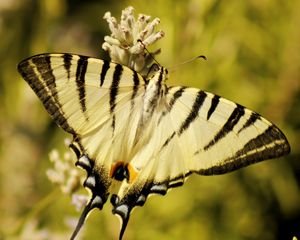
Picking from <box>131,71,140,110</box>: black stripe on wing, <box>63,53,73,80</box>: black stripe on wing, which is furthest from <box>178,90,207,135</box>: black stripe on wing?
<box>63,53,73,80</box>: black stripe on wing

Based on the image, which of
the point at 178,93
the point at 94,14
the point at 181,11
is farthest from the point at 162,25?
the point at 94,14

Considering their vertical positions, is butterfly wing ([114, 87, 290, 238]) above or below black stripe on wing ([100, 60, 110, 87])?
below

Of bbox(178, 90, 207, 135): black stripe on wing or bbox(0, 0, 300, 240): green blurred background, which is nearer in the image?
bbox(178, 90, 207, 135): black stripe on wing

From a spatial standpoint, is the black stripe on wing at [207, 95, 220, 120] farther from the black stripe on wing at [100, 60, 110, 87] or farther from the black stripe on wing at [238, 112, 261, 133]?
the black stripe on wing at [100, 60, 110, 87]

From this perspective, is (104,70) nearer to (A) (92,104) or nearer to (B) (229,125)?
(A) (92,104)

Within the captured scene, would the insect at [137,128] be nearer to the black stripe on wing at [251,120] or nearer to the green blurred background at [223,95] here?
the black stripe on wing at [251,120]

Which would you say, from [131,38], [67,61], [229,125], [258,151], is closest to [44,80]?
[67,61]

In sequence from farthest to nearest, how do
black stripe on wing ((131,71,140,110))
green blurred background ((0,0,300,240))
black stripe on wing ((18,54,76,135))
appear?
green blurred background ((0,0,300,240)), black stripe on wing ((131,71,140,110)), black stripe on wing ((18,54,76,135))
